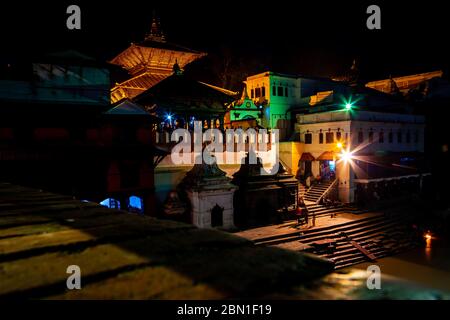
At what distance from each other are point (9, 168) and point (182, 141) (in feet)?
37.1

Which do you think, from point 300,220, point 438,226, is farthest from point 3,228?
point 438,226

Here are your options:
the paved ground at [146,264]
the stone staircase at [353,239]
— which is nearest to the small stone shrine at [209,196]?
the stone staircase at [353,239]

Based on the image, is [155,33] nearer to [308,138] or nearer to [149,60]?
[149,60]

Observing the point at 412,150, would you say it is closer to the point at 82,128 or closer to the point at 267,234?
the point at 267,234

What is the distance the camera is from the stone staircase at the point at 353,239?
70.7 feet

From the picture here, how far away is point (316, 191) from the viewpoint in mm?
32656

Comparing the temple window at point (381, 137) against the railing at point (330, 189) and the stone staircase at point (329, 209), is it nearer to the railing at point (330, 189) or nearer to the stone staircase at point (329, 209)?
the railing at point (330, 189)

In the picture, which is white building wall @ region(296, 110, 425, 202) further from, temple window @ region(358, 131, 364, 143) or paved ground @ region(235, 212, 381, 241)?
paved ground @ region(235, 212, 381, 241)

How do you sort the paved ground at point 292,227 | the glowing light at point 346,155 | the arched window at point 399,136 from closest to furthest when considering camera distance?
the paved ground at point 292,227 → the glowing light at point 346,155 → the arched window at point 399,136

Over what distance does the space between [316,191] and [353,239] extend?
9.01 meters

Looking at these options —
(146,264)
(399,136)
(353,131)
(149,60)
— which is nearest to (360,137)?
(353,131)

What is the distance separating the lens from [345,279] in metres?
1.82

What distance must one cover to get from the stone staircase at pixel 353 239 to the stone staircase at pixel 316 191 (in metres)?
5.29

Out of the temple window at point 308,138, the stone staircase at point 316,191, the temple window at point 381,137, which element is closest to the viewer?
the stone staircase at point 316,191
